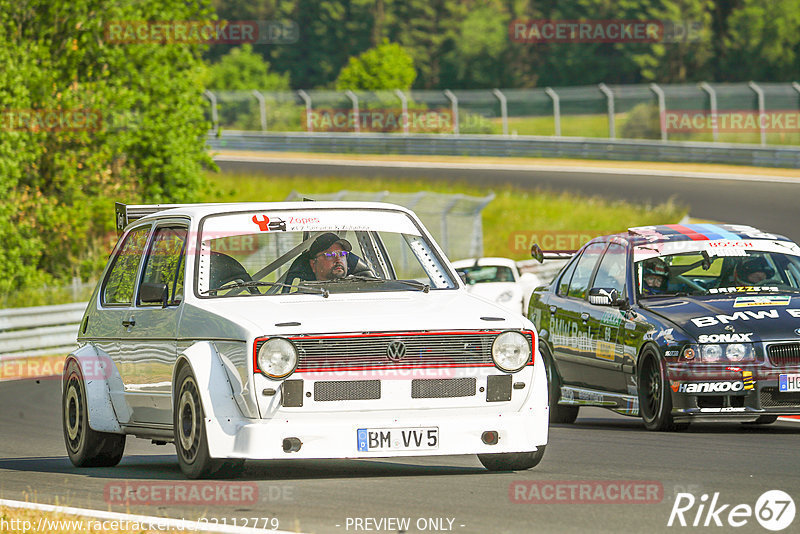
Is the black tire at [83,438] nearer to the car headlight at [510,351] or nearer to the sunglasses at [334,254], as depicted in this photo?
the sunglasses at [334,254]

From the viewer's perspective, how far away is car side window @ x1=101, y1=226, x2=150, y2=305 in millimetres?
10023

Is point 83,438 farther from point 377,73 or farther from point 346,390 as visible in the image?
point 377,73

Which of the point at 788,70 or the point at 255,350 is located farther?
the point at 788,70

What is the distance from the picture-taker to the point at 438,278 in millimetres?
9359

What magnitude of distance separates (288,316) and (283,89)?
3790 inches

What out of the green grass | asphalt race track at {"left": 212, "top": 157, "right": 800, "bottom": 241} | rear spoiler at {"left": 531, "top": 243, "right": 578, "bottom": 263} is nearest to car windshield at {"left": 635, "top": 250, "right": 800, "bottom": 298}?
rear spoiler at {"left": 531, "top": 243, "right": 578, "bottom": 263}

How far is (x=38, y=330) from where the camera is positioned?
23422 mm

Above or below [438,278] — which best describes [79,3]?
above

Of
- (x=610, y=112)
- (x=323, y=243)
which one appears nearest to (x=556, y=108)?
(x=610, y=112)

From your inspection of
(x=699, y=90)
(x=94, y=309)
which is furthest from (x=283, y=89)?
(x=94, y=309)

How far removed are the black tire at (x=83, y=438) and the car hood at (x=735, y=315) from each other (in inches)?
173

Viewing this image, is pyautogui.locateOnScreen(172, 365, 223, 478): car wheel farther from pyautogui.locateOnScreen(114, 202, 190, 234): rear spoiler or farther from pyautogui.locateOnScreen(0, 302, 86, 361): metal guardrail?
pyautogui.locateOnScreen(0, 302, 86, 361): metal guardrail

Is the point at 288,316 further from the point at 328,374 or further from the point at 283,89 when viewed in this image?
the point at 283,89

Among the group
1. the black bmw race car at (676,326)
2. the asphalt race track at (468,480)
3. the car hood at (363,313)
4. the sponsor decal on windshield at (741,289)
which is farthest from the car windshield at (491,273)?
the car hood at (363,313)
